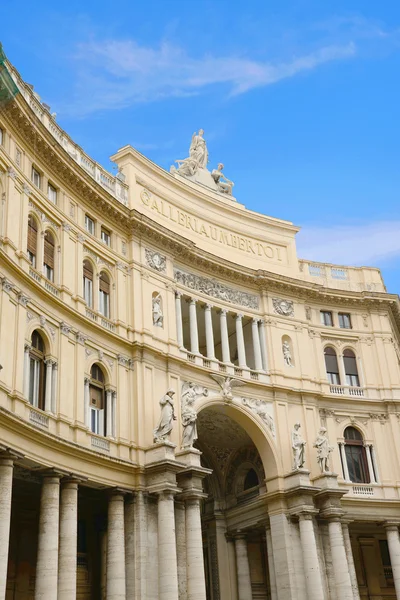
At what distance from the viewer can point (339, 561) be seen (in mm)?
34188

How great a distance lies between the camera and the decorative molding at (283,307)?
40406mm

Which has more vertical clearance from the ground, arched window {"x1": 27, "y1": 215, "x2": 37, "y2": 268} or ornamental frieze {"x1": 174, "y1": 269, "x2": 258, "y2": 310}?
ornamental frieze {"x1": 174, "y1": 269, "x2": 258, "y2": 310}

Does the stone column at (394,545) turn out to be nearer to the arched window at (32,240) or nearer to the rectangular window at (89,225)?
the rectangular window at (89,225)

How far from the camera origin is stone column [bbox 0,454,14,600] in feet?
68.1

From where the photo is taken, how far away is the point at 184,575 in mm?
28844

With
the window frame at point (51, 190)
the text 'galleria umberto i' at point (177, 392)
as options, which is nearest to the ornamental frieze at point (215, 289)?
the text 'galleria umberto i' at point (177, 392)

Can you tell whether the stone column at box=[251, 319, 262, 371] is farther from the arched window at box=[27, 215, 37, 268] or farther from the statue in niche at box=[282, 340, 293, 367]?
the arched window at box=[27, 215, 37, 268]

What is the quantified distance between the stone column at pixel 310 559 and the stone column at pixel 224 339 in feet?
25.9

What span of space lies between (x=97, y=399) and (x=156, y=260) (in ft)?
26.8

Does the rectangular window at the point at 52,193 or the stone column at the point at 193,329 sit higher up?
the rectangular window at the point at 52,193

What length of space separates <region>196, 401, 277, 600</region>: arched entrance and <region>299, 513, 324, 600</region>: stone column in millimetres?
2533

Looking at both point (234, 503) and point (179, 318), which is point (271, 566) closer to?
point (234, 503)

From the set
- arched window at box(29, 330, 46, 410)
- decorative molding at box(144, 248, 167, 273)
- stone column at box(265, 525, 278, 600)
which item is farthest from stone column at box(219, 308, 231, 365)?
arched window at box(29, 330, 46, 410)

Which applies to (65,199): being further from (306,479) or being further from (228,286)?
(306,479)
